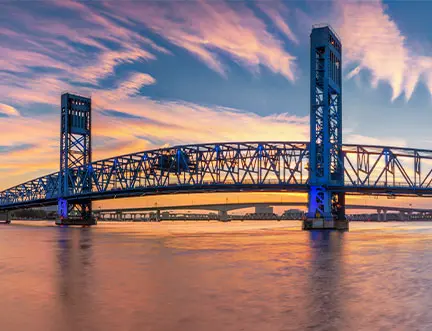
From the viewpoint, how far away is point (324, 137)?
90.0 m

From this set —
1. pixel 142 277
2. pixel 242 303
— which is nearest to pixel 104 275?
pixel 142 277

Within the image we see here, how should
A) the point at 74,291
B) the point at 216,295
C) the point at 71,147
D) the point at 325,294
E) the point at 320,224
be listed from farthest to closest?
the point at 71,147 < the point at 320,224 < the point at 74,291 < the point at 325,294 < the point at 216,295

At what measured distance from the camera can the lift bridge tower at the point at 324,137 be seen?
289ft

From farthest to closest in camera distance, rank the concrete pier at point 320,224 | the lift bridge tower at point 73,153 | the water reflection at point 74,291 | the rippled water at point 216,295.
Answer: the lift bridge tower at point 73,153, the concrete pier at point 320,224, the water reflection at point 74,291, the rippled water at point 216,295

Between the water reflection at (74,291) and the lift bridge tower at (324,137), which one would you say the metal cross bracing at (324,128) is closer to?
the lift bridge tower at (324,137)

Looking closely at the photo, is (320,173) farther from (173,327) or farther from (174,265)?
(173,327)

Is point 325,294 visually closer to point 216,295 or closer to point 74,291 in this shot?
point 216,295

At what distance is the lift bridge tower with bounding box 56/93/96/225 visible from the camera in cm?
13488

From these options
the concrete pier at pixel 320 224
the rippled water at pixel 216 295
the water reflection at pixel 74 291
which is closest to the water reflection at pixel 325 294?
the rippled water at pixel 216 295

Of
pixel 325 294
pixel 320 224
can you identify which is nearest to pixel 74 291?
pixel 325 294

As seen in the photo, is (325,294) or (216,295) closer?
(216,295)

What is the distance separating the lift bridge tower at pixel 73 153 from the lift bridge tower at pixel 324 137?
67.6m

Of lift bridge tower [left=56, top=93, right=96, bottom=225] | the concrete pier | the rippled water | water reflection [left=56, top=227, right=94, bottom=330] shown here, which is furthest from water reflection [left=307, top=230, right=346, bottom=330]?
lift bridge tower [left=56, top=93, right=96, bottom=225]

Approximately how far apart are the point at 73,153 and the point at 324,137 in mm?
75486
